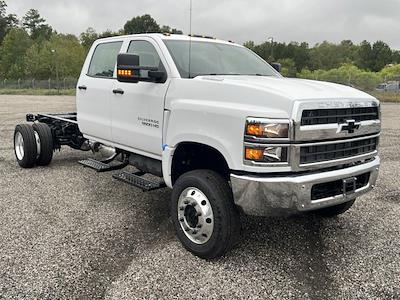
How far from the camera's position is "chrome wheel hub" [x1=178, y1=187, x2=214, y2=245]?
3.86m

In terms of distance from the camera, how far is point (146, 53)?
4.98 m

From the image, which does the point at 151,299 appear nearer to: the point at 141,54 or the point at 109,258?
the point at 109,258

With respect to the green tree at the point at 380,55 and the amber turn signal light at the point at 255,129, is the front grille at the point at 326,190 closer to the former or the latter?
the amber turn signal light at the point at 255,129

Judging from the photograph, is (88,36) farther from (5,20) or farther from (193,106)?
(193,106)

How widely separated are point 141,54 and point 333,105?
2389 mm

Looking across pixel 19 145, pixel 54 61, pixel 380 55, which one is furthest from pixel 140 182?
pixel 380 55

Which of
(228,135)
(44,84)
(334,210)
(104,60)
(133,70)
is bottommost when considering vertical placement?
(44,84)

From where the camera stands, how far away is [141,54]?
16.6 feet

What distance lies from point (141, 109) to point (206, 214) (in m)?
1.57

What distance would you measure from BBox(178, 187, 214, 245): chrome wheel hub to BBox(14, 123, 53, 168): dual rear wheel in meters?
3.94

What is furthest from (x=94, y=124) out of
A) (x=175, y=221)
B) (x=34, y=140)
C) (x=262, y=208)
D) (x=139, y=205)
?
(x=262, y=208)

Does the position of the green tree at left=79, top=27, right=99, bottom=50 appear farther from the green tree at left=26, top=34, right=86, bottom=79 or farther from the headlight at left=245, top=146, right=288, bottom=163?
the headlight at left=245, top=146, right=288, bottom=163

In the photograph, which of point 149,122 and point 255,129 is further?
point 149,122

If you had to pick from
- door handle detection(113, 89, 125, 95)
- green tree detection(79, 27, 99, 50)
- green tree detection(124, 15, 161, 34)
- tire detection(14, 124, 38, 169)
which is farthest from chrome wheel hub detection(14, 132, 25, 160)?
green tree detection(79, 27, 99, 50)
